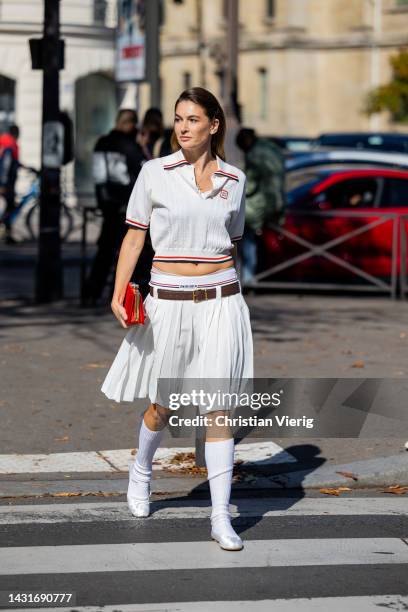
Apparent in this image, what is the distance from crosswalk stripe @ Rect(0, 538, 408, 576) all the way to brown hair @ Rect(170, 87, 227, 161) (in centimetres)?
165

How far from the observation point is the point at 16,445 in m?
7.91

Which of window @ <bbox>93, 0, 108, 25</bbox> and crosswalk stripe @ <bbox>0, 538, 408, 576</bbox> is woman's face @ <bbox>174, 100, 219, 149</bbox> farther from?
window @ <bbox>93, 0, 108, 25</bbox>

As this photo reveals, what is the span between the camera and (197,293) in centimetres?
606

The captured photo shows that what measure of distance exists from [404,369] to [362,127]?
5402 cm

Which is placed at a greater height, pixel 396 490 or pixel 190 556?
pixel 190 556

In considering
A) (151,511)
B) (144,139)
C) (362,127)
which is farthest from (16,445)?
(362,127)

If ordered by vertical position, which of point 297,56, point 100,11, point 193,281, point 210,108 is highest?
point 100,11

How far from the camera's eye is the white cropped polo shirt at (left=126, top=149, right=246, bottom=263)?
19.9 feet

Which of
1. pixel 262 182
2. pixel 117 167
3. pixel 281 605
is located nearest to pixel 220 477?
pixel 281 605

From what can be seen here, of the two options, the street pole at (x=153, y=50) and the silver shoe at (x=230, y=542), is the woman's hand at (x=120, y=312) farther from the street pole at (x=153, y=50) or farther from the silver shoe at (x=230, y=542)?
the street pole at (x=153, y=50)

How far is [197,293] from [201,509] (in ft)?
3.76

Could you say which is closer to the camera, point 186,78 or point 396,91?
point 396,91

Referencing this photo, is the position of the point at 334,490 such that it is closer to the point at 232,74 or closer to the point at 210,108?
the point at 210,108

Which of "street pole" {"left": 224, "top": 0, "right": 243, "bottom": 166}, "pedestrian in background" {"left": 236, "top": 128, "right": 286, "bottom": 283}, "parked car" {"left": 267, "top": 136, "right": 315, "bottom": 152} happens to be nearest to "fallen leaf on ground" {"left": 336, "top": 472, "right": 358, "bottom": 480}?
"pedestrian in background" {"left": 236, "top": 128, "right": 286, "bottom": 283}
